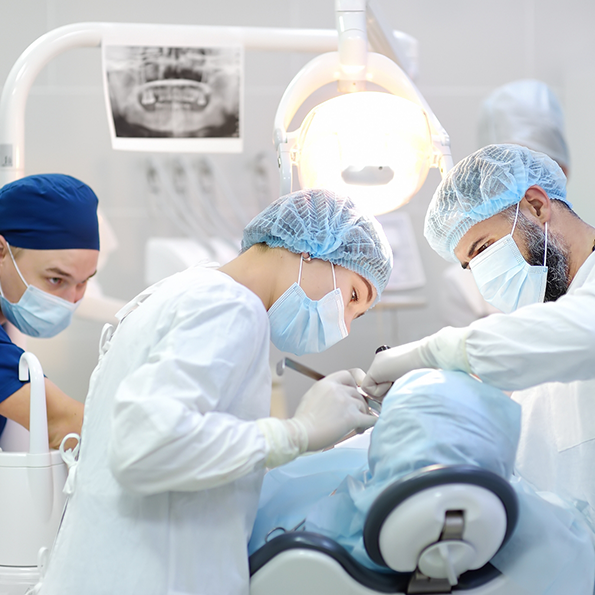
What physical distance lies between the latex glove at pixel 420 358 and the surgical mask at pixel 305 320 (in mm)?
105

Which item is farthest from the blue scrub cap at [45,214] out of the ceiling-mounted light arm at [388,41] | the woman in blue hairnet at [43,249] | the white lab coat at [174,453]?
the ceiling-mounted light arm at [388,41]

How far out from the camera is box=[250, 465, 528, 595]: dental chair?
89 centimetres

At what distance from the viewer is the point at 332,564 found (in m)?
0.96

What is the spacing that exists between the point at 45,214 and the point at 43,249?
0.34ft

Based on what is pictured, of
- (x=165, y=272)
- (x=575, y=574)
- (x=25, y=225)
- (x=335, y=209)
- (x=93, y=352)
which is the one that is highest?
(x=335, y=209)

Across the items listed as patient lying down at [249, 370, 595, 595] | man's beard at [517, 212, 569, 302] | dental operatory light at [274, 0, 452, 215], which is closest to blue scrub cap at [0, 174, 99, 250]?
dental operatory light at [274, 0, 452, 215]

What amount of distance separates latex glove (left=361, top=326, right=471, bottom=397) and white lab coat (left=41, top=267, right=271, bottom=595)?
278 millimetres

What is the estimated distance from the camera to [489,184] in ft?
4.55

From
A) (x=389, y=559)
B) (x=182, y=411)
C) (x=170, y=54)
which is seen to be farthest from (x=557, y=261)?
(x=170, y=54)

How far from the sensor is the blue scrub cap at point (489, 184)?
1.39m

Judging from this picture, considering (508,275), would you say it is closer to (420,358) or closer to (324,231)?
(420,358)

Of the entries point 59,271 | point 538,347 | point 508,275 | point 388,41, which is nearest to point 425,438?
point 538,347

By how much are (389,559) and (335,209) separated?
0.65 meters

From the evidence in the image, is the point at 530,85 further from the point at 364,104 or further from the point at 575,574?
the point at 575,574
